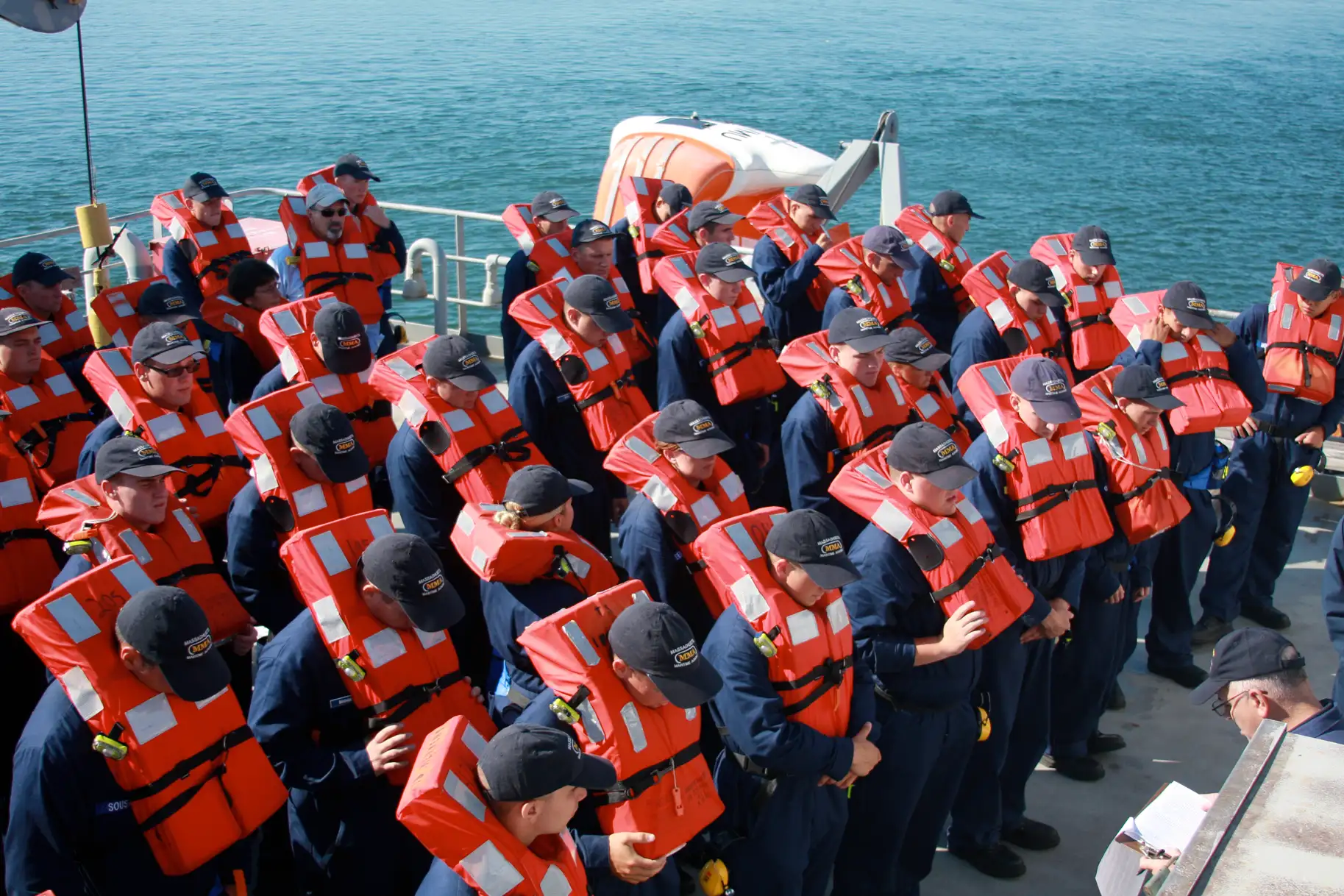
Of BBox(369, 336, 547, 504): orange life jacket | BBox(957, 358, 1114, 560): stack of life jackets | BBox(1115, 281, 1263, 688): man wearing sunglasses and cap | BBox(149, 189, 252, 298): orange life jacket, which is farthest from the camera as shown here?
BBox(149, 189, 252, 298): orange life jacket

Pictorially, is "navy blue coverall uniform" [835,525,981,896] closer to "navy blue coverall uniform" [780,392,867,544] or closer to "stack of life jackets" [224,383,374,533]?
"navy blue coverall uniform" [780,392,867,544]

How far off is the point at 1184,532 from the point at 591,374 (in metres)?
3.15

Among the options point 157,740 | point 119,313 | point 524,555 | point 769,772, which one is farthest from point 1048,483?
point 119,313

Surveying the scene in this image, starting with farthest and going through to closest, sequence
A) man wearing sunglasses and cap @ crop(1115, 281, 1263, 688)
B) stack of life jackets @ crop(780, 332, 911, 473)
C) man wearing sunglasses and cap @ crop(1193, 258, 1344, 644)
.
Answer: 1. man wearing sunglasses and cap @ crop(1193, 258, 1344, 644)
2. man wearing sunglasses and cap @ crop(1115, 281, 1263, 688)
3. stack of life jackets @ crop(780, 332, 911, 473)

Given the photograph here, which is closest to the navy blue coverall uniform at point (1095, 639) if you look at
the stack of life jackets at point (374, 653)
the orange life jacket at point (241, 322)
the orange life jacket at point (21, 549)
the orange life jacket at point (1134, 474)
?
the orange life jacket at point (1134, 474)

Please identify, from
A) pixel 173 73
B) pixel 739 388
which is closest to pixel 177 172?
pixel 173 73

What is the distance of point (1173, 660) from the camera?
21.1 feet

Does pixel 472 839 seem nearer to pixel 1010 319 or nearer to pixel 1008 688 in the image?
pixel 1008 688

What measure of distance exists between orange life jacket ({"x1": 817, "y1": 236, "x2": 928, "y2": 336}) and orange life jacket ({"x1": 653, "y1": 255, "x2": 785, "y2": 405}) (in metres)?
0.64

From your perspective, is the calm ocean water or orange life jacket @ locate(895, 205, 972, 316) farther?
the calm ocean water

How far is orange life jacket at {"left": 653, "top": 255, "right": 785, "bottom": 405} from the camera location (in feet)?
21.7

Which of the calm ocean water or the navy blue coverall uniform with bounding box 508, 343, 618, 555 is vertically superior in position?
the navy blue coverall uniform with bounding box 508, 343, 618, 555

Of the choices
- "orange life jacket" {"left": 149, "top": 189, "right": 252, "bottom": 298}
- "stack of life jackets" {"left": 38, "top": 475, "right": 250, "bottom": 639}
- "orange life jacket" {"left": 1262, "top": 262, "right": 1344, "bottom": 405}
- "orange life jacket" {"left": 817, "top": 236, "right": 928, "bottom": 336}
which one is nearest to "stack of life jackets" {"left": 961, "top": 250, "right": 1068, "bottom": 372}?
"orange life jacket" {"left": 817, "top": 236, "right": 928, "bottom": 336}

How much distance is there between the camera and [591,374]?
6031mm
